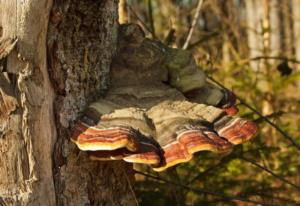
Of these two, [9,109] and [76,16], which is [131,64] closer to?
[76,16]

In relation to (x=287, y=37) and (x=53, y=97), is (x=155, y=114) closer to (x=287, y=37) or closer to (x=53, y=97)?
(x=53, y=97)

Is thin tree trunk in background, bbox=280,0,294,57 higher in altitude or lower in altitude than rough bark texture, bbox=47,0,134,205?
lower

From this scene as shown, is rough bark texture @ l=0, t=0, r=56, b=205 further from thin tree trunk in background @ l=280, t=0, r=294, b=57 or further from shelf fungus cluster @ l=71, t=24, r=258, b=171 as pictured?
thin tree trunk in background @ l=280, t=0, r=294, b=57

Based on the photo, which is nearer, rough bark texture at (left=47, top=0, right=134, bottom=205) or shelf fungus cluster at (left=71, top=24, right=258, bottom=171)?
shelf fungus cluster at (left=71, top=24, right=258, bottom=171)

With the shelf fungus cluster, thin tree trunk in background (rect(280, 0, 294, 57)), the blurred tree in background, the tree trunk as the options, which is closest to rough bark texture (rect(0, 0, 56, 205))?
the tree trunk

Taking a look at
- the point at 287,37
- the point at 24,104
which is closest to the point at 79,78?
the point at 24,104

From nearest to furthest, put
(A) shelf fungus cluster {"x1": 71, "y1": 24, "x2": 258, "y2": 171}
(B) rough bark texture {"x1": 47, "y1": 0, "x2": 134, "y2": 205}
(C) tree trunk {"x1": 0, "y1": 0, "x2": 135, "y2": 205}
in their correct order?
(A) shelf fungus cluster {"x1": 71, "y1": 24, "x2": 258, "y2": 171}, (C) tree trunk {"x1": 0, "y1": 0, "x2": 135, "y2": 205}, (B) rough bark texture {"x1": 47, "y1": 0, "x2": 134, "y2": 205}

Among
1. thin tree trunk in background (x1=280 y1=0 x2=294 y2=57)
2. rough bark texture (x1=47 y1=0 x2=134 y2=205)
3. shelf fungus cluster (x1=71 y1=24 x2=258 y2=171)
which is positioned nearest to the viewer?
shelf fungus cluster (x1=71 y1=24 x2=258 y2=171)
